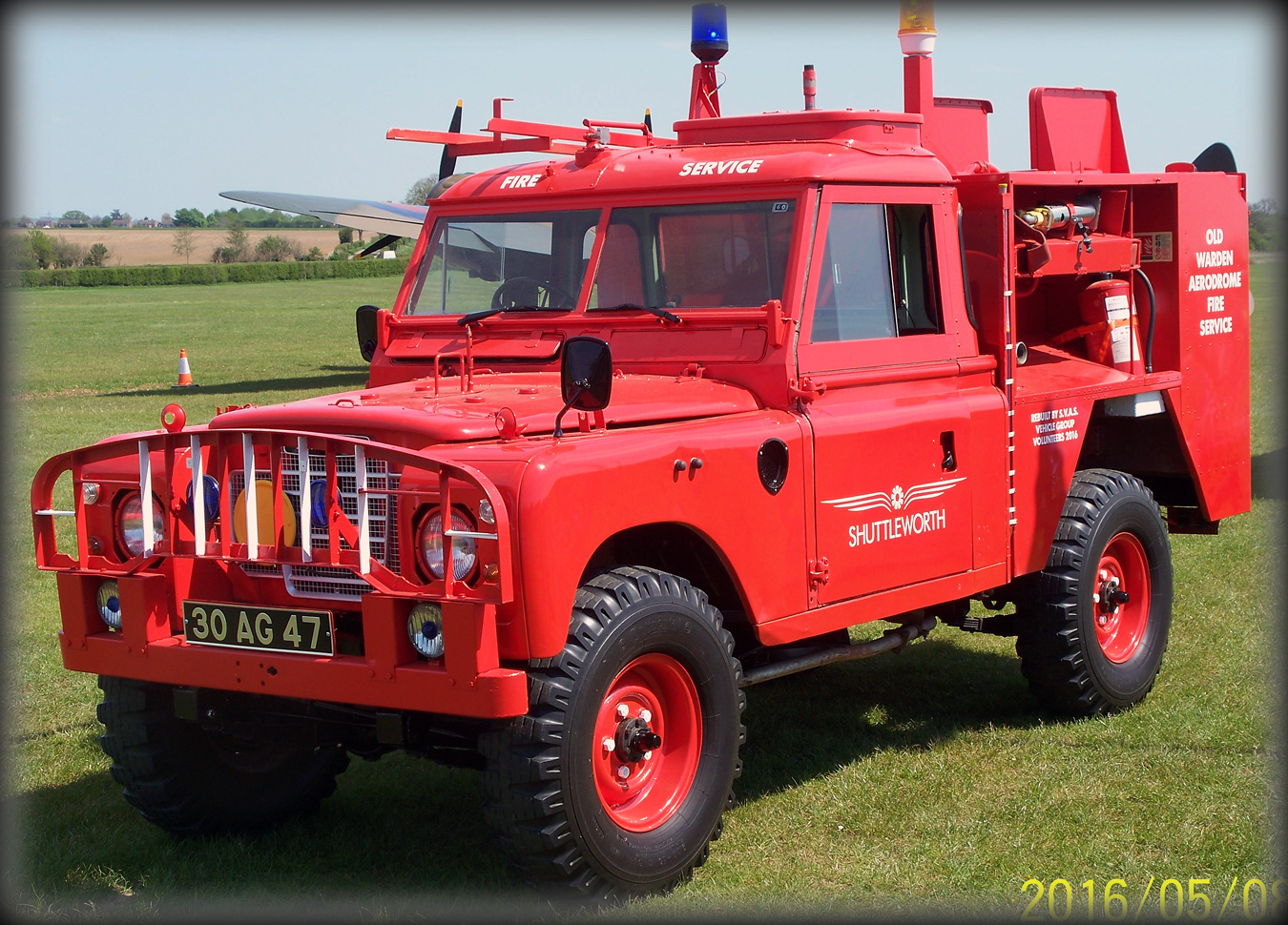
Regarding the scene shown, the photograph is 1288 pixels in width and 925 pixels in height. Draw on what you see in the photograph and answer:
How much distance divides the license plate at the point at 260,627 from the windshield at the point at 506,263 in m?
2.05

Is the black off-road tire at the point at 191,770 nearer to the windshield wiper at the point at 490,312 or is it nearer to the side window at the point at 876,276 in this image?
the windshield wiper at the point at 490,312

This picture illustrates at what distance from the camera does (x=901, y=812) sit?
5.78m

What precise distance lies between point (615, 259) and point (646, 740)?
2.17 meters

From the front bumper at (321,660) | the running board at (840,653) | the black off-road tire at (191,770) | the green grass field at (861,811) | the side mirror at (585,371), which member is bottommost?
the green grass field at (861,811)

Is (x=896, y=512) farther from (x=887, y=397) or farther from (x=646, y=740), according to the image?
(x=646, y=740)

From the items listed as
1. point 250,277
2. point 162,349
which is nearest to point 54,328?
point 162,349

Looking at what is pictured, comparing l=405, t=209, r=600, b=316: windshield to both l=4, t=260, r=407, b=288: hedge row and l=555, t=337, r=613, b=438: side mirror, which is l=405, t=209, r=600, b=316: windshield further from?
l=4, t=260, r=407, b=288: hedge row

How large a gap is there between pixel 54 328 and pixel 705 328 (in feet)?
120

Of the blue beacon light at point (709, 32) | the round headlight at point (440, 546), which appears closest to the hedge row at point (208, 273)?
the blue beacon light at point (709, 32)

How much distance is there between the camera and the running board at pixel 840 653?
5555mm

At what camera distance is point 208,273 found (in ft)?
225

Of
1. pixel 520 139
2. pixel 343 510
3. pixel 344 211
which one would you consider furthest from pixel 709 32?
pixel 344 211

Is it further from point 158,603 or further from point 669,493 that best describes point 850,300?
point 158,603
